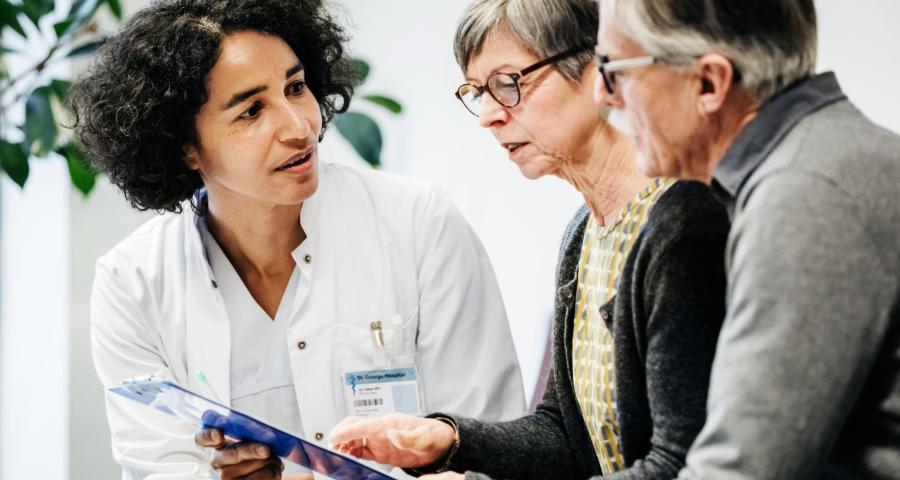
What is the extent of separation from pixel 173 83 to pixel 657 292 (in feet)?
3.88

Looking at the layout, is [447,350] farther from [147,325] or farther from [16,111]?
[16,111]

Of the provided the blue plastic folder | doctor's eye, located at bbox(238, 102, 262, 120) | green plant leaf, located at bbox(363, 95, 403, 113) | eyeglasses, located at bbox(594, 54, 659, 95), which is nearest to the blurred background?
green plant leaf, located at bbox(363, 95, 403, 113)

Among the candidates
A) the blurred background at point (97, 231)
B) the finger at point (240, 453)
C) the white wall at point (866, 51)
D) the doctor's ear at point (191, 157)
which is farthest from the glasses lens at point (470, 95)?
the blurred background at point (97, 231)

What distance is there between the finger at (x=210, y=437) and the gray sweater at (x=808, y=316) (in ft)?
2.70

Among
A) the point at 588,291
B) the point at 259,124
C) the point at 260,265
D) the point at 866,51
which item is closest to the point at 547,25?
the point at 588,291

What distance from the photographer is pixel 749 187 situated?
1.00 meters

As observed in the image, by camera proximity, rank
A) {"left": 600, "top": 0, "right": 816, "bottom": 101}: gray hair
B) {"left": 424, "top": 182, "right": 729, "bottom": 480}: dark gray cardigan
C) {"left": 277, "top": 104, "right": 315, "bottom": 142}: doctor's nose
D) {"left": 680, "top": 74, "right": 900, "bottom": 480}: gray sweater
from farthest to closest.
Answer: {"left": 277, "top": 104, "right": 315, "bottom": 142}: doctor's nose, {"left": 424, "top": 182, "right": 729, "bottom": 480}: dark gray cardigan, {"left": 600, "top": 0, "right": 816, "bottom": 101}: gray hair, {"left": 680, "top": 74, "right": 900, "bottom": 480}: gray sweater

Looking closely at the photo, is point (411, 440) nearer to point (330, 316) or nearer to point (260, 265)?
point (330, 316)

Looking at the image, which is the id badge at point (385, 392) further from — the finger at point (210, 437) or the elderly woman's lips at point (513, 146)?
the elderly woman's lips at point (513, 146)

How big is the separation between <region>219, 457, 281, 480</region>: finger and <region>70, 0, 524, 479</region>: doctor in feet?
1.03

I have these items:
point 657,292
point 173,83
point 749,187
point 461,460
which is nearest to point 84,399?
point 173,83

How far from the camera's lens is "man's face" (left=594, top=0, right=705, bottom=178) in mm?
1082

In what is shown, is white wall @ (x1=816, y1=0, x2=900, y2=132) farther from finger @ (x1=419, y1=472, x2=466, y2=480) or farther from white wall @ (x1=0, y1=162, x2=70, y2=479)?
white wall @ (x1=0, y1=162, x2=70, y2=479)

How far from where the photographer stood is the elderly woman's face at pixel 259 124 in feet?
6.59
